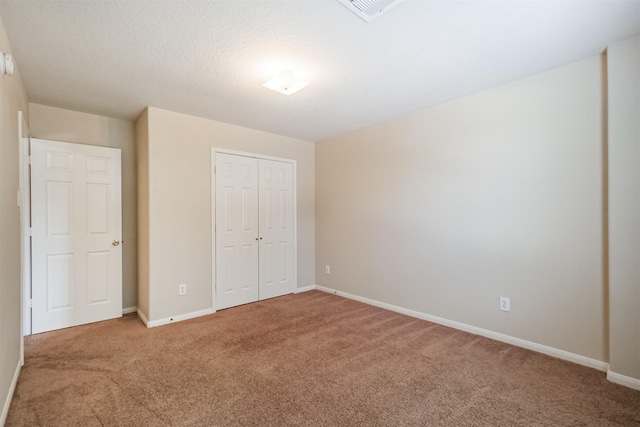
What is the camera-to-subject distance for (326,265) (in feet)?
15.3

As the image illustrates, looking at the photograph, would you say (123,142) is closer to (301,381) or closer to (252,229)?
(252,229)

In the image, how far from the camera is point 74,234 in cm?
329

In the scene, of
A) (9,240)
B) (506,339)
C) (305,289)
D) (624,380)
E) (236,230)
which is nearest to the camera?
(9,240)

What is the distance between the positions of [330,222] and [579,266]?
2.95 meters

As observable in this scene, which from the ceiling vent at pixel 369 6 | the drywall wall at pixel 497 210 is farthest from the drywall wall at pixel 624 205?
the ceiling vent at pixel 369 6

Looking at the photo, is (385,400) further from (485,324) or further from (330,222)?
(330,222)

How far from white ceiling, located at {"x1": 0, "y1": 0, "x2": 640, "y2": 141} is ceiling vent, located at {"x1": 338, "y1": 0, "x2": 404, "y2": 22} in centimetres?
5

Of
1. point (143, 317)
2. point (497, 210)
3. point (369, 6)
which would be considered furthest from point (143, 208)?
point (497, 210)

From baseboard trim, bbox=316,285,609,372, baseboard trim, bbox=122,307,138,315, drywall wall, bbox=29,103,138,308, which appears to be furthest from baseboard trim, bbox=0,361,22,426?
baseboard trim, bbox=316,285,609,372

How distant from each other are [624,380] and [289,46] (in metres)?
3.34

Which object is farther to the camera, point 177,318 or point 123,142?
point 123,142

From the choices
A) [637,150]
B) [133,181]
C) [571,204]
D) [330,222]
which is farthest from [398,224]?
[133,181]

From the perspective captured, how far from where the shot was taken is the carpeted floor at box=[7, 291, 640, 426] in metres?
1.79

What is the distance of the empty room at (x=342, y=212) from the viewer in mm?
1866
